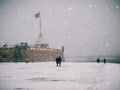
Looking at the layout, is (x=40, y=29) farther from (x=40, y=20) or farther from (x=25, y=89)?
(x=25, y=89)

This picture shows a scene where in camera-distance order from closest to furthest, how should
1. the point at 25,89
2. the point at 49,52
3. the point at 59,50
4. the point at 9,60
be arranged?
the point at 25,89 → the point at 9,60 → the point at 49,52 → the point at 59,50

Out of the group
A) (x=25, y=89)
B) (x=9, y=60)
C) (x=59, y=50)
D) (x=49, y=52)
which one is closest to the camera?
(x=25, y=89)

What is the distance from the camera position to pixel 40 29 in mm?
74062

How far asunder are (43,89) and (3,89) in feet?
5.24

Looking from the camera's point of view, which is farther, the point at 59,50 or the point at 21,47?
the point at 59,50

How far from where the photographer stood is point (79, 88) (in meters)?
9.55

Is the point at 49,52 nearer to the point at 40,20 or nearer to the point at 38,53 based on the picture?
the point at 38,53

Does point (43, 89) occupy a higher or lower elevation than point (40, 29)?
lower

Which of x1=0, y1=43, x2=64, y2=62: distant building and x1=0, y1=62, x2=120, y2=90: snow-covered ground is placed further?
x1=0, y1=43, x2=64, y2=62: distant building

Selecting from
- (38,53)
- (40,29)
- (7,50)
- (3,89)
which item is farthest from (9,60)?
(3,89)

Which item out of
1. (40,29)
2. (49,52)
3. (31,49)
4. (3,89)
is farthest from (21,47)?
(3,89)

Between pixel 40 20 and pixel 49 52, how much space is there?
47.1 ft

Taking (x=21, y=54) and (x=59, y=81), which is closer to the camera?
(x=59, y=81)

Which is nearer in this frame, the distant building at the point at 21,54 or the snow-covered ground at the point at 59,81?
the snow-covered ground at the point at 59,81
